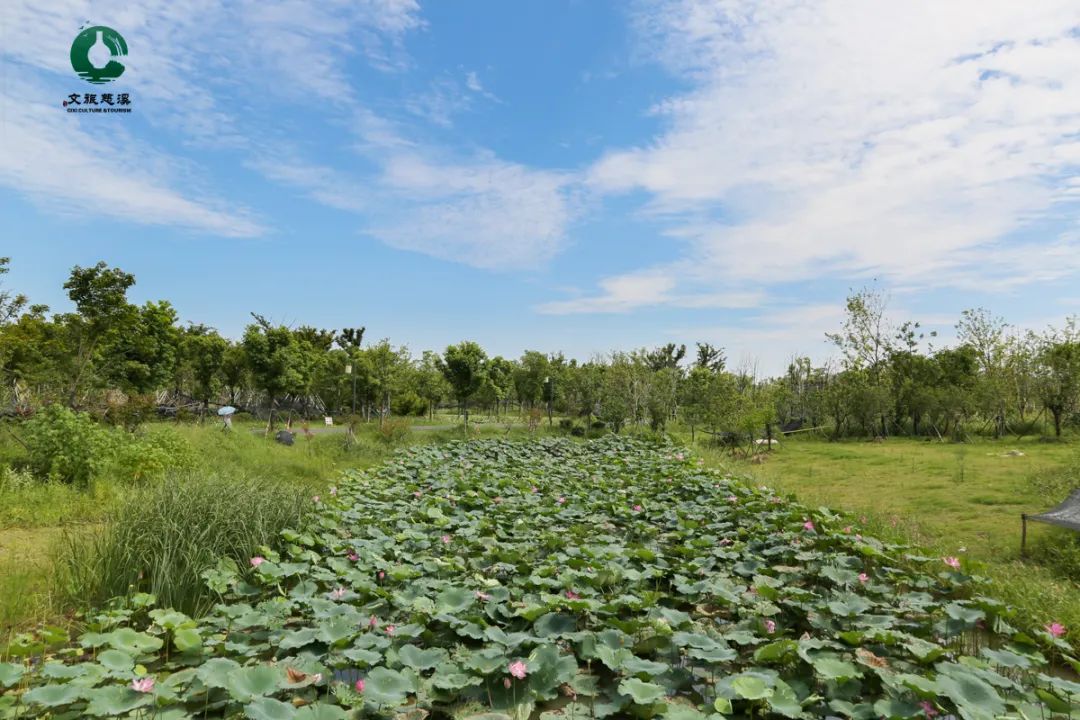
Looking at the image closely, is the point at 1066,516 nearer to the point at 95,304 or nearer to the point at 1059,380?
the point at 95,304

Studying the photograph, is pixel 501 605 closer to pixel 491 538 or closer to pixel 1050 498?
pixel 491 538

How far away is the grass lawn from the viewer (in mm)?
4294

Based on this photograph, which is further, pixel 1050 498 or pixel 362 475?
pixel 362 475

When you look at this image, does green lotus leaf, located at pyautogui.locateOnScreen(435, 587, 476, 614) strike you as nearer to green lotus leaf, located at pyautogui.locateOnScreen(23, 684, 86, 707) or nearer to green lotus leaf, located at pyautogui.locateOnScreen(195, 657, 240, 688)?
green lotus leaf, located at pyautogui.locateOnScreen(195, 657, 240, 688)

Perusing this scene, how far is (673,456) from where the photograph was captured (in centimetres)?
1114

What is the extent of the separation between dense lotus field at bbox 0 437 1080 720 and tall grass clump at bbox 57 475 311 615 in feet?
0.68

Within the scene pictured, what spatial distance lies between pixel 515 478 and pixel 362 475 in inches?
89.2

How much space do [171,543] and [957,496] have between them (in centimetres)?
967

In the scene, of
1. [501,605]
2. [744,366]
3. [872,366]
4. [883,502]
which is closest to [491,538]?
[501,605]

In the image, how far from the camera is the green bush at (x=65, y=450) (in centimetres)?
693

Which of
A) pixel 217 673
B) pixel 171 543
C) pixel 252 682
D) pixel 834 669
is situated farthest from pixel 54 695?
pixel 834 669

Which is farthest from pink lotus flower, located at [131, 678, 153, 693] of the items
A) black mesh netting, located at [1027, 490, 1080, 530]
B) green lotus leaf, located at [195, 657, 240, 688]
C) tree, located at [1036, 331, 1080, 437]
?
tree, located at [1036, 331, 1080, 437]

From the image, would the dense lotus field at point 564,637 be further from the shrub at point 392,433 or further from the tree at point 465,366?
the tree at point 465,366

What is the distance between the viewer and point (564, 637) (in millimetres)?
2988
